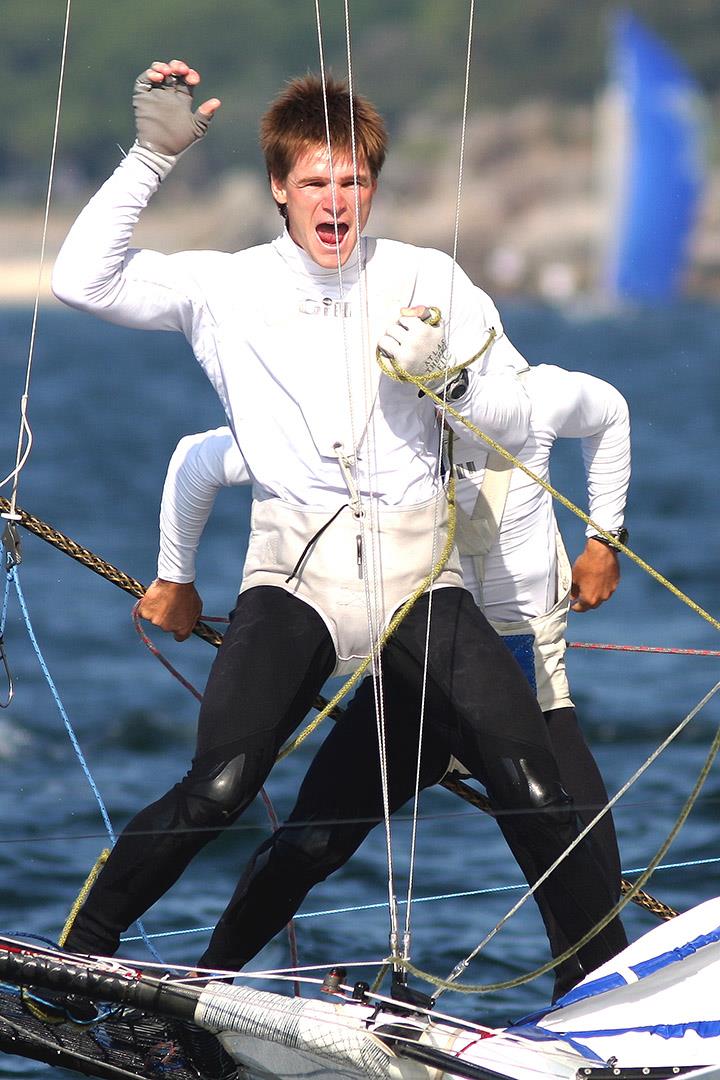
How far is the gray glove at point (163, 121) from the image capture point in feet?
10.2

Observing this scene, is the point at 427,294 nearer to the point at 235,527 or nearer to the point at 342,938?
the point at 342,938

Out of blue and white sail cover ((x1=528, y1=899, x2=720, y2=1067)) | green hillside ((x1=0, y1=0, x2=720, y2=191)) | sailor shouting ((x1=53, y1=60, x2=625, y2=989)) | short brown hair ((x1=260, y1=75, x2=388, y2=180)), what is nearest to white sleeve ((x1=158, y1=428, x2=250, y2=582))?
sailor shouting ((x1=53, y1=60, x2=625, y2=989))

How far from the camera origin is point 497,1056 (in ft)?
8.96

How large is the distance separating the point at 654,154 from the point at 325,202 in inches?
1557

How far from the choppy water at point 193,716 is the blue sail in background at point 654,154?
16.0 meters

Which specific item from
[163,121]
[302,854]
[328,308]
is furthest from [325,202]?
[302,854]

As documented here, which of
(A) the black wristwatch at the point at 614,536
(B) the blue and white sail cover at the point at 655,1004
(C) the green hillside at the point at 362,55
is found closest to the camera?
(B) the blue and white sail cover at the point at 655,1004

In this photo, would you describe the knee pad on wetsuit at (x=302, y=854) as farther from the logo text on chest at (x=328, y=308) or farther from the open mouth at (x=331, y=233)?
→ the open mouth at (x=331, y=233)

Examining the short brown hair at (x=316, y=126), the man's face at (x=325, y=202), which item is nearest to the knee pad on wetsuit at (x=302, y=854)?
the man's face at (x=325, y=202)

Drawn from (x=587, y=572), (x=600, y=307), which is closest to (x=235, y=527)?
(x=587, y=572)

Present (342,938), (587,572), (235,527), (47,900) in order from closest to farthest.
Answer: (587,572) → (342,938) → (47,900) → (235,527)

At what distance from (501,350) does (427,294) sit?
0.67 feet

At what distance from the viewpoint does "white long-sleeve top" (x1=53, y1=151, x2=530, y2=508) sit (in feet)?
10.3

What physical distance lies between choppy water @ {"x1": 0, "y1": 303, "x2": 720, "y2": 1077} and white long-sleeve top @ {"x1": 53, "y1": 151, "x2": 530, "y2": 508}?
67 cm
